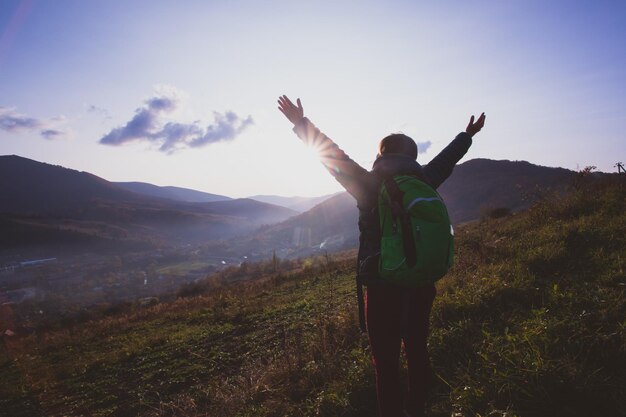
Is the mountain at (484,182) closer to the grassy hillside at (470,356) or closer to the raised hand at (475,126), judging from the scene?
the grassy hillside at (470,356)

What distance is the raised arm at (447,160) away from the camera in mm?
2939

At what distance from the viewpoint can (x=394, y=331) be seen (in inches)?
90.9

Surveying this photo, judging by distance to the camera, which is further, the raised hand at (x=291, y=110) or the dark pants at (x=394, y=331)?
the raised hand at (x=291, y=110)

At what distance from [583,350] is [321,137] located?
2.90 meters

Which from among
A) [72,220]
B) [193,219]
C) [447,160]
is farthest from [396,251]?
[193,219]

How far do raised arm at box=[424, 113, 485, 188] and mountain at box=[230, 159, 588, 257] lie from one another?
24.6 meters

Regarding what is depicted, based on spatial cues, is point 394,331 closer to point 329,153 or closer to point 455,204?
point 329,153

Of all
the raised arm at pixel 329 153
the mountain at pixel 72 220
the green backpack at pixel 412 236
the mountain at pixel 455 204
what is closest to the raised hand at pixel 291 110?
the raised arm at pixel 329 153

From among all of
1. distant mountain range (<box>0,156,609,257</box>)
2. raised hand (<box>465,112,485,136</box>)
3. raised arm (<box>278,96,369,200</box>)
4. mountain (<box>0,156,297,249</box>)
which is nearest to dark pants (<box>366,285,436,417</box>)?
raised arm (<box>278,96,369,200</box>)

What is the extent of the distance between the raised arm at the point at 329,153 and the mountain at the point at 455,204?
25.7 meters

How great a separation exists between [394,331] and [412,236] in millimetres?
656

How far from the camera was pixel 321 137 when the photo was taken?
262 centimetres

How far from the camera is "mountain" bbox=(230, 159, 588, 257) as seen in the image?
224 ft

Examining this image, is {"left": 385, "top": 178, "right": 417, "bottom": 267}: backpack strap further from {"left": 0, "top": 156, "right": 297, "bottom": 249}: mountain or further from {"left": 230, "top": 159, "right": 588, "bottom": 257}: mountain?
{"left": 0, "top": 156, "right": 297, "bottom": 249}: mountain
